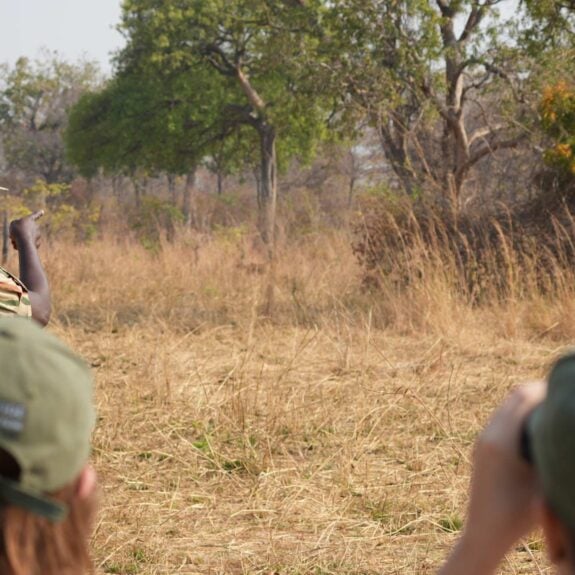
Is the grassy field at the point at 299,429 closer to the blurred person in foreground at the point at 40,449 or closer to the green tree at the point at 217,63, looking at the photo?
the blurred person in foreground at the point at 40,449

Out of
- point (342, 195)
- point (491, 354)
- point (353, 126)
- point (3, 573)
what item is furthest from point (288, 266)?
point (342, 195)

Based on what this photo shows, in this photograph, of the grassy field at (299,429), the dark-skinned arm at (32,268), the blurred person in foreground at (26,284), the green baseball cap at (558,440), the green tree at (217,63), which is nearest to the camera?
the green baseball cap at (558,440)

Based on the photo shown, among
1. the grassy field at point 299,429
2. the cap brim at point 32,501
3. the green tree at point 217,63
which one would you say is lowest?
the grassy field at point 299,429

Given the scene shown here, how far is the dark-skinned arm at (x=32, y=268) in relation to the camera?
3506 mm

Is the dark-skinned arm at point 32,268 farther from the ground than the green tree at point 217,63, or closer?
closer

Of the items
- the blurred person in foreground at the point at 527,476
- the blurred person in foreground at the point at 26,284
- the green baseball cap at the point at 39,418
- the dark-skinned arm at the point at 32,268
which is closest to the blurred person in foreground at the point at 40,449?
the green baseball cap at the point at 39,418

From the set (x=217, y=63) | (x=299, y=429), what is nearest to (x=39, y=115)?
(x=217, y=63)

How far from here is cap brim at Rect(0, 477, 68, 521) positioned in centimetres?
109

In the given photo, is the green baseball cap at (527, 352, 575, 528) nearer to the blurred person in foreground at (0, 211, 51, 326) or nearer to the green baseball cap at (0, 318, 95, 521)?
the green baseball cap at (0, 318, 95, 521)

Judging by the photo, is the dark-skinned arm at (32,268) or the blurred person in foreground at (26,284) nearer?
the blurred person in foreground at (26,284)

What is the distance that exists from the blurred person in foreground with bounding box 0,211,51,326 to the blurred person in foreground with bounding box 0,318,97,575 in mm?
2225

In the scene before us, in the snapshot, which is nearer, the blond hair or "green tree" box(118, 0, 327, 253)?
the blond hair

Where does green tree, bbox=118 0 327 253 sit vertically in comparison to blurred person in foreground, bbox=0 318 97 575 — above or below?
above

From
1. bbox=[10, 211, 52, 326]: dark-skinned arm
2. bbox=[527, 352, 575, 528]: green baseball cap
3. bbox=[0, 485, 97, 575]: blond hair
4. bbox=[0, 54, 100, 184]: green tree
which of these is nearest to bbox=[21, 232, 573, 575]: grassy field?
bbox=[10, 211, 52, 326]: dark-skinned arm
